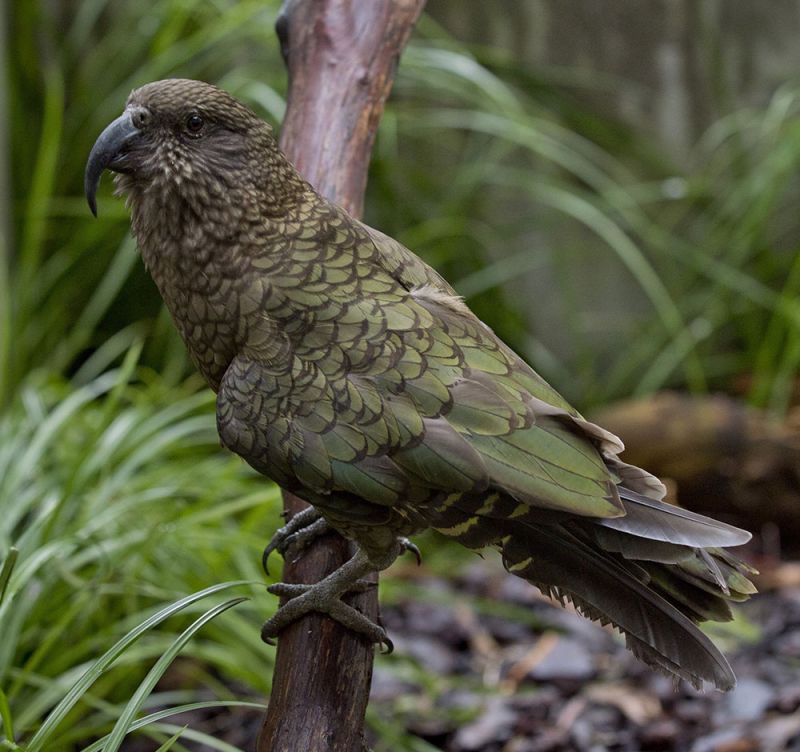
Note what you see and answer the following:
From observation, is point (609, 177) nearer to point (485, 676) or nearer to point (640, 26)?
point (640, 26)

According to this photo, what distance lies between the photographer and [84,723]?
7.66 ft

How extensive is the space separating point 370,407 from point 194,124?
19.9 inches

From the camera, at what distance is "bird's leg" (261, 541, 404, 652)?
158 cm

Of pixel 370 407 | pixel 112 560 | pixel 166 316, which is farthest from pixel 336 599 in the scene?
pixel 166 316

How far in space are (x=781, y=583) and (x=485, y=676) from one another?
99 centimetres

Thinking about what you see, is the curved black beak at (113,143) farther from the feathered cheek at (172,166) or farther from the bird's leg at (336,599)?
the bird's leg at (336,599)

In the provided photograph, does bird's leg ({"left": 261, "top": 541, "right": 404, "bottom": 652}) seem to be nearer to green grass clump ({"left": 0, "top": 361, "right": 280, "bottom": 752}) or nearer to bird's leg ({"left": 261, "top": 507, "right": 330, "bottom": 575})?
bird's leg ({"left": 261, "top": 507, "right": 330, "bottom": 575})

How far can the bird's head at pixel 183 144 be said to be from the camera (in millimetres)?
1523

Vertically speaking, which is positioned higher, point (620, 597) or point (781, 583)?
point (620, 597)

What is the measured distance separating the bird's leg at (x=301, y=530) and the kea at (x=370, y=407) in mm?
123

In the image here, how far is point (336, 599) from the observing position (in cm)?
→ 159

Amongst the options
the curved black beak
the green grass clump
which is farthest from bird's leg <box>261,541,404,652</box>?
the curved black beak

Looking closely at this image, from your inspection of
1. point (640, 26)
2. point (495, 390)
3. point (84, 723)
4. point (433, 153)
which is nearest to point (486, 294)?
point (433, 153)

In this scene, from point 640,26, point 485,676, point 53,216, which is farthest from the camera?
point 640,26
